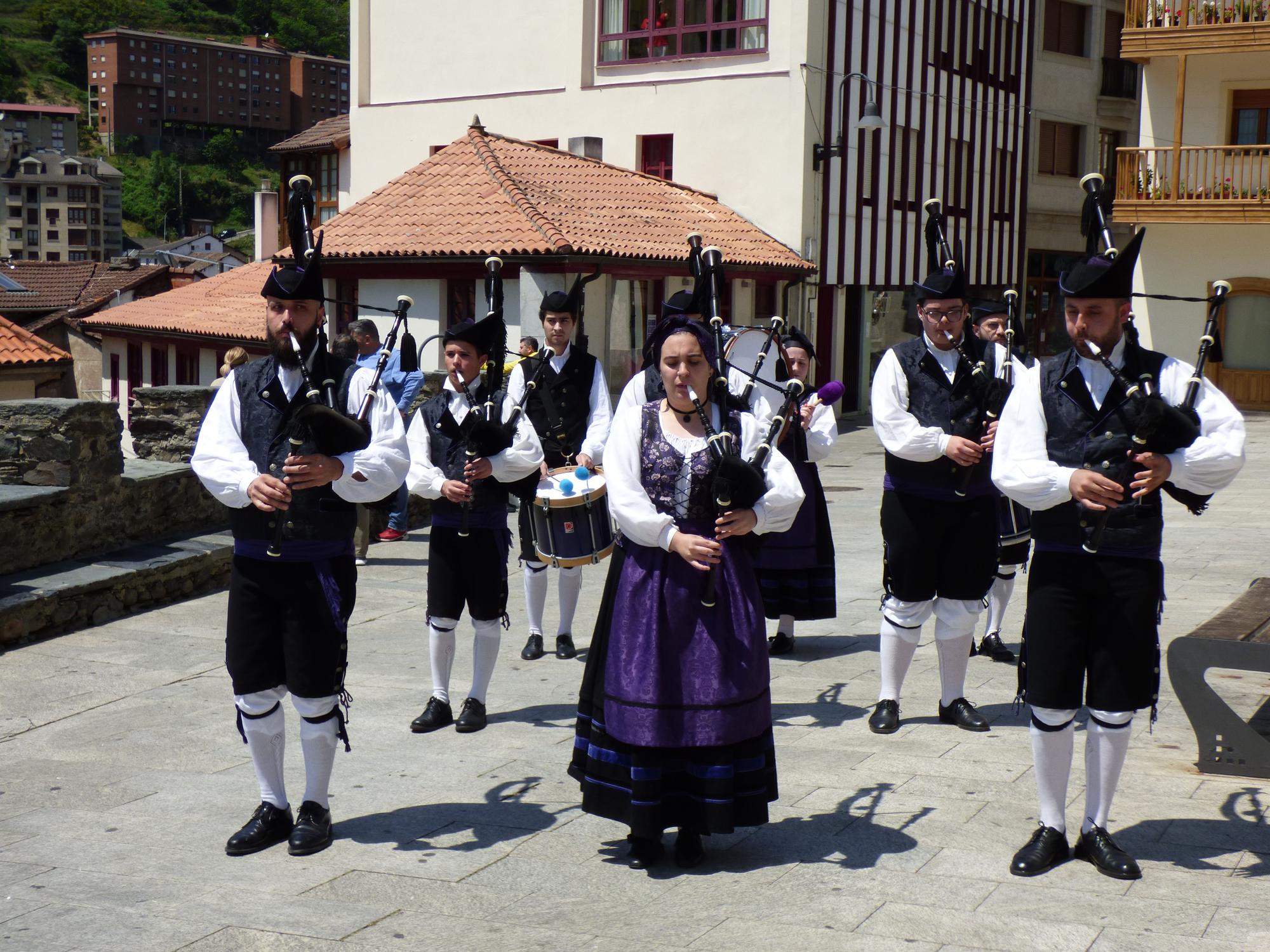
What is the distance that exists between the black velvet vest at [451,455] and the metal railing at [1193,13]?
22.7m

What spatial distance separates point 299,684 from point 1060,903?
2.64m

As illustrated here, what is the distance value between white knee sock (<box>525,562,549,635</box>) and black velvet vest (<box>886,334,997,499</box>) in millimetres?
2291

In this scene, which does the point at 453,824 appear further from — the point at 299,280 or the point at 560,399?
the point at 560,399

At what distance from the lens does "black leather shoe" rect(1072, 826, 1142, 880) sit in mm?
4789

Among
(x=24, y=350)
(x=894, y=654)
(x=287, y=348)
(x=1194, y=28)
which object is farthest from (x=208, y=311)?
(x=287, y=348)

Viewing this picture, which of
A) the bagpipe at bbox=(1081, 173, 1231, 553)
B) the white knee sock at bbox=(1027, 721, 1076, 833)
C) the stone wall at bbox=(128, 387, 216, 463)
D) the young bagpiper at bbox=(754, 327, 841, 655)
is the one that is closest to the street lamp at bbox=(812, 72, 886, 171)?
the stone wall at bbox=(128, 387, 216, 463)

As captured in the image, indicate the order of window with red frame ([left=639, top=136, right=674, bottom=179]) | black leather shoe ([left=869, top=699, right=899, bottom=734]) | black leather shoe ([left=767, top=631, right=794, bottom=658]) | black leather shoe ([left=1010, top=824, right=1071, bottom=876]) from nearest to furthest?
1. black leather shoe ([left=1010, top=824, right=1071, bottom=876])
2. black leather shoe ([left=869, top=699, right=899, bottom=734])
3. black leather shoe ([left=767, top=631, right=794, bottom=658])
4. window with red frame ([left=639, top=136, right=674, bottom=179])

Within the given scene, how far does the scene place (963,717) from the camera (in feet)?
21.8

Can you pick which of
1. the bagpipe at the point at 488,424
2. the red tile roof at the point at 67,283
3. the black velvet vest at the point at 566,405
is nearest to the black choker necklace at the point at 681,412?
the bagpipe at the point at 488,424

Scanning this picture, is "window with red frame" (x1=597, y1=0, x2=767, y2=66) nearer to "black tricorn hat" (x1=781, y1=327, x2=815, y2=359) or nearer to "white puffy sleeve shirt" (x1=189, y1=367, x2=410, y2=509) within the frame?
"black tricorn hat" (x1=781, y1=327, x2=815, y2=359)

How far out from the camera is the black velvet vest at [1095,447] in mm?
4719

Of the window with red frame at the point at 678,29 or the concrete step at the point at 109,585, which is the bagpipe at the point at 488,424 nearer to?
the concrete step at the point at 109,585

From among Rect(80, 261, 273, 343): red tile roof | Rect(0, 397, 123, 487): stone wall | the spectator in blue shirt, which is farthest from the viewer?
Rect(80, 261, 273, 343): red tile roof

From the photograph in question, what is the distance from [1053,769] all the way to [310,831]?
8.48ft
